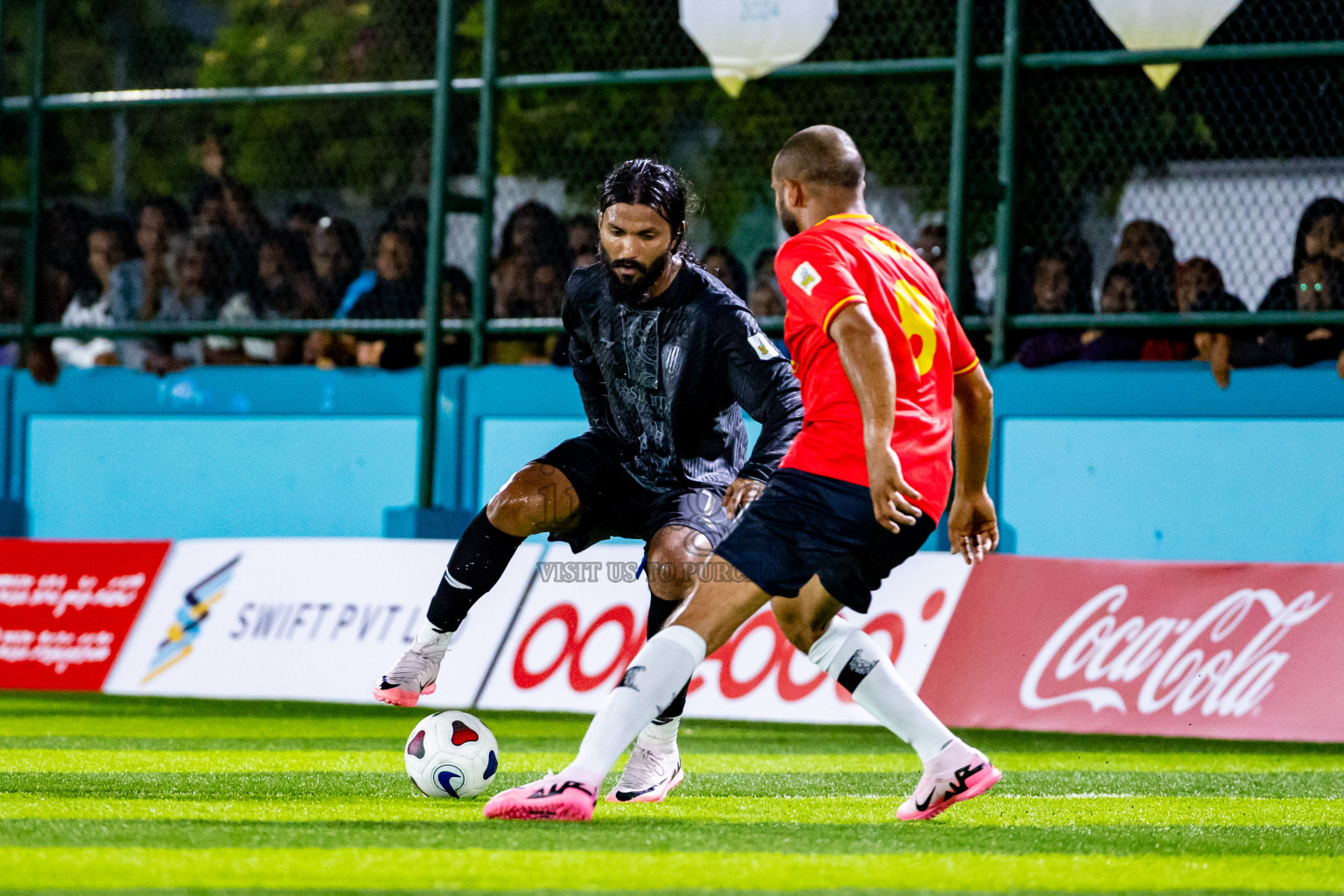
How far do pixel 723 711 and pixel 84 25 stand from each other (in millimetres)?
7785

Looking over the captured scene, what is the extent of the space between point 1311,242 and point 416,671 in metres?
5.82

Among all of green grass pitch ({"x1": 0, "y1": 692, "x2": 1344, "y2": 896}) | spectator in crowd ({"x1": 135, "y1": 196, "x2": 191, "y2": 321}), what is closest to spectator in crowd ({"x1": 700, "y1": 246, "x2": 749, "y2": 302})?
green grass pitch ({"x1": 0, "y1": 692, "x2": 1344, "y2": 896})

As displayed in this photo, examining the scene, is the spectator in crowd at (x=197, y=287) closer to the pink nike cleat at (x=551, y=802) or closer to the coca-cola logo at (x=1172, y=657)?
the coca-cola logo at (x=1172, y=657)

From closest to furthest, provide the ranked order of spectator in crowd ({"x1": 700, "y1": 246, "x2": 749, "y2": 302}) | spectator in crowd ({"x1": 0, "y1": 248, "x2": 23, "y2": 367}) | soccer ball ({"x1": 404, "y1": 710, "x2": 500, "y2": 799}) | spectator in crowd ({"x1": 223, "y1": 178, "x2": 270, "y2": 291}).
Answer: soccer ball ({"x1": 404, "y1": 710, "x2": 500, "y2": 799}), spectator in crowd ({"x1": 700, "y1": 246, "x2": 749, "y2": 302}), spectator in crowd ({"x1": 223, "y1": 178, "x2": 270, "y2": 291}), spectator in crowd ({"x1": 0, "y1": 248, "x2": 23, "y2": 367})

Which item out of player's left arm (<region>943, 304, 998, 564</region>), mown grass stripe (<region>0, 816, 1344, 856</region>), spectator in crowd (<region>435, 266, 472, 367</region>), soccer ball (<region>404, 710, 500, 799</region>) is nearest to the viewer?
mown grass stripe (<region>0, 816, 1344, 856</region>)

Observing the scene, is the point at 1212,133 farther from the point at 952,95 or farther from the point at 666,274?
the point at 666,274

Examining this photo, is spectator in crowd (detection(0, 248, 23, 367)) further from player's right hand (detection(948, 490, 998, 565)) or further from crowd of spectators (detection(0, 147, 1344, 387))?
player's right hand (detection(948, 490, 998, 565))

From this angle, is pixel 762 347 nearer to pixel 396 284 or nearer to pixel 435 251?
pixel 435 251

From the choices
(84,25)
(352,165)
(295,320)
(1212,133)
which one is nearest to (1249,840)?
(1212,133)

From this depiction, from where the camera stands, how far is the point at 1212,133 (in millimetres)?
10406

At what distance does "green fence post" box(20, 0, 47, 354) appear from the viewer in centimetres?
1288

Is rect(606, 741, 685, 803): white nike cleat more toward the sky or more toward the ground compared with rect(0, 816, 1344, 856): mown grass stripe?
more toward the ground

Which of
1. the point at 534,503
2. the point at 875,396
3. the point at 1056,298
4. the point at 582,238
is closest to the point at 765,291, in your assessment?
the point at 582,238

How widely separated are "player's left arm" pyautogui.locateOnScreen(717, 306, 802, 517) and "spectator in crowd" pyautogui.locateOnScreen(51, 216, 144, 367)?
741 centimetres
